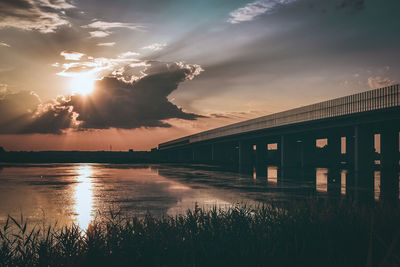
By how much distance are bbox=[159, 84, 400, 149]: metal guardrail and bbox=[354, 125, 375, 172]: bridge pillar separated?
3.52 metres

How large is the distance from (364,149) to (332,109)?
866cm

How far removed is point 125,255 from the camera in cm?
800

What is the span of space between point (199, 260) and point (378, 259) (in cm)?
390

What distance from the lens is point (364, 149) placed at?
186 ft

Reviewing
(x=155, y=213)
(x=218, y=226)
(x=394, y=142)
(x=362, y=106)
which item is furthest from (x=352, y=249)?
(x=394, y=142)

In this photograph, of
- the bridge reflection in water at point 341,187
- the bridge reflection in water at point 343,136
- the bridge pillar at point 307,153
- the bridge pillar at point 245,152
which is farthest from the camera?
the bridge pillar at point 245,152

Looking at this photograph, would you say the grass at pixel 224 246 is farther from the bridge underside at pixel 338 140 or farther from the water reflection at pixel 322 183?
the bridge underside at pixel 338 140

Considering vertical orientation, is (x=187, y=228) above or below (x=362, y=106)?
below

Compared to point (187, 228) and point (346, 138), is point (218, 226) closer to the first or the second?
point (187, 228)

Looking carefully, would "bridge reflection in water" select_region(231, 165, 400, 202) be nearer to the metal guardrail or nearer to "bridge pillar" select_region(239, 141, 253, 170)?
the metal guardrail

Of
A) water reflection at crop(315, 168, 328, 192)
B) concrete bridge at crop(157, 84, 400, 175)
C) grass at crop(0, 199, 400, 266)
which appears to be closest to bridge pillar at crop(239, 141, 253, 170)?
concrete bridge at crop(157, 84, 400, 175)

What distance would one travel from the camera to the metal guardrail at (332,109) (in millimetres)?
50225

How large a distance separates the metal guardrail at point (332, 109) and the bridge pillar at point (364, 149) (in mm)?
3518

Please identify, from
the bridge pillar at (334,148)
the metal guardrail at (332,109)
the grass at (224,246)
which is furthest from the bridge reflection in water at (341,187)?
the bridge pillar at (334,148)
